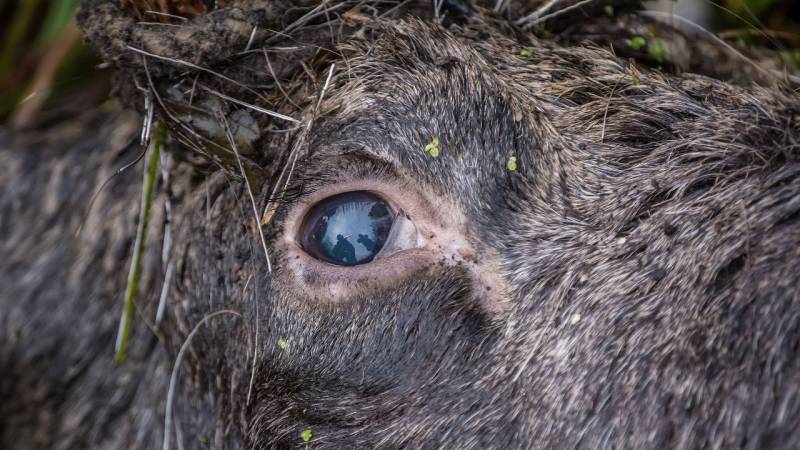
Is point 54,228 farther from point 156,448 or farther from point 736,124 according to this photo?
point 736,124

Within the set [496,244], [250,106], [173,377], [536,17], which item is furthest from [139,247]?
[536,17]

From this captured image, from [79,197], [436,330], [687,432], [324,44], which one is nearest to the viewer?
[687,432]

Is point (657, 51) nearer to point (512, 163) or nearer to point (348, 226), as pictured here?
point (512, 163)

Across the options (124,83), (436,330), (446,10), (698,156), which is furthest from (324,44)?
(698,156)

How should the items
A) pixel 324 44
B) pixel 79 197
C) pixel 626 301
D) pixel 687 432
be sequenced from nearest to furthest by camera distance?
1. pixel 687 432
2. pixel 626 301
3. pixel 324 44
4. pixel 79 197

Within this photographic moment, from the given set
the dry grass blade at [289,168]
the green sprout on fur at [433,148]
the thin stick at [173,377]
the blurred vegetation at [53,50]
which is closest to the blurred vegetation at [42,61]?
the blurred vegetation at [53,50]

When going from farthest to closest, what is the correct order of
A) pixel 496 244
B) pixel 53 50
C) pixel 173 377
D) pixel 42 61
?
1. pixel 42 61
2. pixel 53 50
3. pixel 173 377
4. pixel 496 244

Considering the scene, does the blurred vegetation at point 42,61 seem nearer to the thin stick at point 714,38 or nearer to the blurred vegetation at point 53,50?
the blurred vegetation at point 53,50

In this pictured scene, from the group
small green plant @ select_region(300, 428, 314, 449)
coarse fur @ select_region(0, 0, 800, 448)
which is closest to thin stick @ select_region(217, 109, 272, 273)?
coarse fur @ select_region(0, 0, 800, 448)
